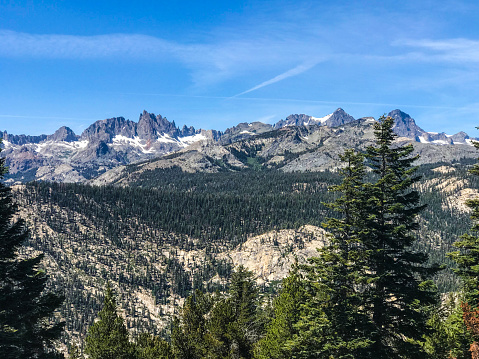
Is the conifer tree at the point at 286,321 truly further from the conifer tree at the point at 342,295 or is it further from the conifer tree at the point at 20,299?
the conifer tree at the point at 20,299

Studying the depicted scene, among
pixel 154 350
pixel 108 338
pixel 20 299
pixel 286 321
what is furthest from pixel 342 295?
pixel 20 299

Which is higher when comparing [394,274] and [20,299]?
[394,274]

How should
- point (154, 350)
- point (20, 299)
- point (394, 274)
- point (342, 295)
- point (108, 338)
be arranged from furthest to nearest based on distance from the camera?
1. point (154, 350)
2. point (108, 338)
3. point (394, 274)
4. point (342, 295)
5. point (20, 299)

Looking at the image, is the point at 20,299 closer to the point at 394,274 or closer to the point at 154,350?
the point at 154,350

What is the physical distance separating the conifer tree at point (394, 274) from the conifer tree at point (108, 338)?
867 inches

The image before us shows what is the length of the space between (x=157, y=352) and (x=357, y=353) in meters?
21.6

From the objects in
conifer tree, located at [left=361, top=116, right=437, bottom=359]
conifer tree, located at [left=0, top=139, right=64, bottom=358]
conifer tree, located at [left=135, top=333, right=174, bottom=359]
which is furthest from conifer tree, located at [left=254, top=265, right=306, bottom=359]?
conifer tree, located at [left=0, top=139, right=64, bottom=358]

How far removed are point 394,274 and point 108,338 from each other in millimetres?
25386

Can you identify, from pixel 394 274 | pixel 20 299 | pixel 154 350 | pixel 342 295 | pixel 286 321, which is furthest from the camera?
pixel 154 350

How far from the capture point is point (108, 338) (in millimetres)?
30812

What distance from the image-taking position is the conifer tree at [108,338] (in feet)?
101

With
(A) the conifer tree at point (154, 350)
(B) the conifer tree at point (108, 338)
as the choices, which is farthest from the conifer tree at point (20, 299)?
(A) the conifer tree at point (154, 350)

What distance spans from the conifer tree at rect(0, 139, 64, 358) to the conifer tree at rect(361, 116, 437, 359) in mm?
24599

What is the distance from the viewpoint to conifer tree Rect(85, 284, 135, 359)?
30656mm
